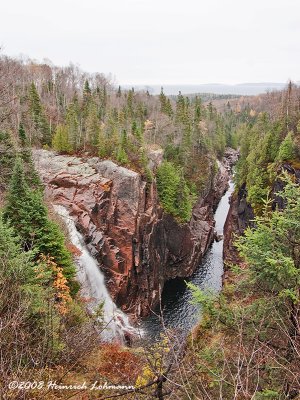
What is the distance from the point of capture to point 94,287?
32.9m

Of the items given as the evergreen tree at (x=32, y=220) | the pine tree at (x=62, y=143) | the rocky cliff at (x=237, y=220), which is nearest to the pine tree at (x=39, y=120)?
the pine tree at (x=62, y=143)

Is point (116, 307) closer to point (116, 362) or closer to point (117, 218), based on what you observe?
point (117, 218)

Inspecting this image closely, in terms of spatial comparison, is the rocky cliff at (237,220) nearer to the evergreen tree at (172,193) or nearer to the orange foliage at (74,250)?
the evergreen tree at (172,193)

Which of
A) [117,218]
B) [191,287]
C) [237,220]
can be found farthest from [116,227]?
[237,220]

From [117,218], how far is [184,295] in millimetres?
14397

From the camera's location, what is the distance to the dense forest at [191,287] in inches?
338

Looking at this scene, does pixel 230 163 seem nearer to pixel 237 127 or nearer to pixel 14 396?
pixel 237 127

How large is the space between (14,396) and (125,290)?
104 ft

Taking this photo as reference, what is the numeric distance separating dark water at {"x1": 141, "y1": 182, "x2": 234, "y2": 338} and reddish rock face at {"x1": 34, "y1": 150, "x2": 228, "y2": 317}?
177 centimetres

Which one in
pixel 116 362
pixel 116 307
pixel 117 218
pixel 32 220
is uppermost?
pixel 32 220

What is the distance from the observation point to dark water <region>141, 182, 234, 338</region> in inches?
1431

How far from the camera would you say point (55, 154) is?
4634cm

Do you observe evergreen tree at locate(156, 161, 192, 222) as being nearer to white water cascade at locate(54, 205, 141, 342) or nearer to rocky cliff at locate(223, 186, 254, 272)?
rocky cliff at locate(223, 186, 254, 272)

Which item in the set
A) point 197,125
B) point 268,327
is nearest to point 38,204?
point 268,327
